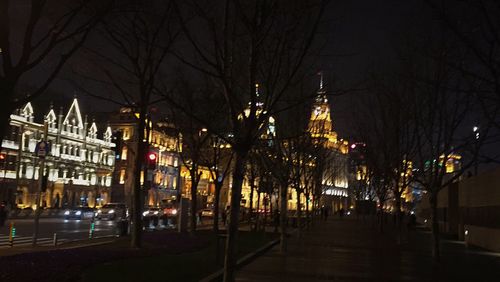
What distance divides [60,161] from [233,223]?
8445 centimetres

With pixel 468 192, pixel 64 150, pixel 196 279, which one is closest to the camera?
pixel 196 279

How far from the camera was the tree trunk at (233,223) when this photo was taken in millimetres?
9977

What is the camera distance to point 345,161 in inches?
4370

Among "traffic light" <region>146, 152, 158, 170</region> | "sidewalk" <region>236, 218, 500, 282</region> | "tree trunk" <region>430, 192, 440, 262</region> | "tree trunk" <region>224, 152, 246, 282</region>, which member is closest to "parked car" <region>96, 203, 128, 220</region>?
"traffic light" <region>146, 152, 158, 170</region>

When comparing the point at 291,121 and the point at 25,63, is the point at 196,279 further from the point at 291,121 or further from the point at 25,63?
the point at 291,121

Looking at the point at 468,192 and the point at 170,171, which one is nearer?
the point at 468,192

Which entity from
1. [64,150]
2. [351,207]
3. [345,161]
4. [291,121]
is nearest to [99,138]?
[64,150]

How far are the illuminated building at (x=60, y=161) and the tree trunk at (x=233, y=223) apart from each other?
63.7m

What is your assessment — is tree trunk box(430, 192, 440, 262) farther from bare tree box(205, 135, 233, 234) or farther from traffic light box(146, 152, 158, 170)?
traffic light box(146, 152, 158, 170)

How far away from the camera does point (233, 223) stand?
10.2m

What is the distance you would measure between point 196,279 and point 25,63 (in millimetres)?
6429

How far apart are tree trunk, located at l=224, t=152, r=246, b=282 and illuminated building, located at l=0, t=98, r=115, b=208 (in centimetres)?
6373

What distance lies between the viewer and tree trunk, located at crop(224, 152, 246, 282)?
9977 mm

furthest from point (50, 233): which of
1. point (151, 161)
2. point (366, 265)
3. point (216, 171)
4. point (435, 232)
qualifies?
point (435, 232)
